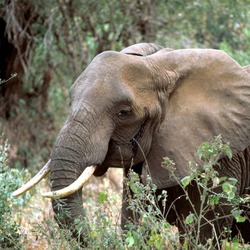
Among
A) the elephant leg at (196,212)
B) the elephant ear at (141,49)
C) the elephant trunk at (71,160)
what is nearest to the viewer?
the elephant trunk at (71,160)

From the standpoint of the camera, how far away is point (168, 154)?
628cm

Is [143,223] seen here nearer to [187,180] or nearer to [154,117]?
[187,180]

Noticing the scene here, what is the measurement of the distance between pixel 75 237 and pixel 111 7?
6.24m

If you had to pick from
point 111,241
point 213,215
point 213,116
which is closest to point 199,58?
point 213,116

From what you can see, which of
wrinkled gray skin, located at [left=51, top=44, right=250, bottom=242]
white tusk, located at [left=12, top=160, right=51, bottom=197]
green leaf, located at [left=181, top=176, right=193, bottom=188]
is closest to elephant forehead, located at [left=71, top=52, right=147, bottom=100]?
wrinkled gray skin, located at [left=51, top=44, right=250, bottom=242]

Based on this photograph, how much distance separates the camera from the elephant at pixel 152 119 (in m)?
5.80

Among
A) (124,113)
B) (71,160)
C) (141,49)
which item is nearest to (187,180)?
(71,160)

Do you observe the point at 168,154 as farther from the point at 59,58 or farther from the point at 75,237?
the point at 59,58

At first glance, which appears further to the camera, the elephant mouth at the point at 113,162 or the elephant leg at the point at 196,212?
the elephant leg at the point at 196,212

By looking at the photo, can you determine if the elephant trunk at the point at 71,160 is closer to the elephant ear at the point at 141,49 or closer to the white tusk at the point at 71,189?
the white tusk at the point at 71,189

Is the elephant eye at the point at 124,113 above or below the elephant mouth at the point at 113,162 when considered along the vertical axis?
above

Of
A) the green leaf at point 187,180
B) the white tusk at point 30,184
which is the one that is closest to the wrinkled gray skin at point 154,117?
the white tusk at point 30,184

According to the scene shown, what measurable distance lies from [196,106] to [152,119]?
0.37 metres

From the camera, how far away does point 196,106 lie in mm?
6410
